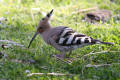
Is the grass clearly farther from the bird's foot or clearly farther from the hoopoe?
the hoopoe

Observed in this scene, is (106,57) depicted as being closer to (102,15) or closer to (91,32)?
(91,32)

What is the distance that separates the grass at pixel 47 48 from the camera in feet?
12.6

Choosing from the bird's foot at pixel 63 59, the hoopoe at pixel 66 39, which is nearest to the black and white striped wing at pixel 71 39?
the hoopoe at pixel 66 39

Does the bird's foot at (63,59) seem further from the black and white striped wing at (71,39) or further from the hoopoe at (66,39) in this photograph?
the black and white striped wing at (71,39)

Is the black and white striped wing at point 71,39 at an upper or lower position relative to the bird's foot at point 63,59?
upper

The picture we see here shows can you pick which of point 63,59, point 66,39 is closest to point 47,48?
point 63,59

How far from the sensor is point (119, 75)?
12.3 feet

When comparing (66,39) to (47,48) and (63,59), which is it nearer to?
(63,59)

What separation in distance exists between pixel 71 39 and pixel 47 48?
96 cm

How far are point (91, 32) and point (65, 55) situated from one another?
1.61 meters

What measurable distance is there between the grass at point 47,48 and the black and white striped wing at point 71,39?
0.33m

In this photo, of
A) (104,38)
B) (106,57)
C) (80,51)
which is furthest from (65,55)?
(104,38)

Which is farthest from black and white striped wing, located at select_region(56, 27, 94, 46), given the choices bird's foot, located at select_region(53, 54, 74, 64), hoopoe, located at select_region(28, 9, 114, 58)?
bird's foot, located at select_region(53, 54, 74, 64)

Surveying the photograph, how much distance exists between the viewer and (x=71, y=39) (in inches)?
172
